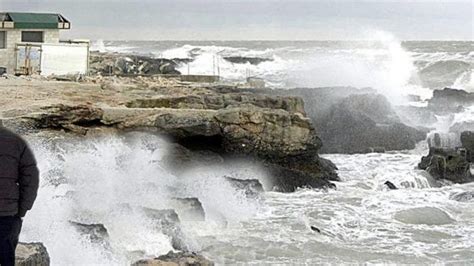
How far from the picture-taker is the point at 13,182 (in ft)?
14.1

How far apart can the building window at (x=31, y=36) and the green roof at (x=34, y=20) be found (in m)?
0.21

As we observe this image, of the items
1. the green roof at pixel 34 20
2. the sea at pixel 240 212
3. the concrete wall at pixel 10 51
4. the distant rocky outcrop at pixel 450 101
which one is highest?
the green roof at pixel 34 20

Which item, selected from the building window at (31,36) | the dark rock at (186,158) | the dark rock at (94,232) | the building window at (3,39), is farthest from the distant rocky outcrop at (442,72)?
the dark rock at (94,232)

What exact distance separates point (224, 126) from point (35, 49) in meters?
9.76

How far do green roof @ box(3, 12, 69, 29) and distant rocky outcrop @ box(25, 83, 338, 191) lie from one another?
28.9 feet

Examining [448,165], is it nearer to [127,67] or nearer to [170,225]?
[170,225]

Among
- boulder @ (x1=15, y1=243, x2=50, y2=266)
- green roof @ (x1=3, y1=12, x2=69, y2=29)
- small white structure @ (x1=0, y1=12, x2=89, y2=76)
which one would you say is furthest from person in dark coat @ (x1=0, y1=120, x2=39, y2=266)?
green roof @ (x1=3, y1=12, x2=69, y2=29)

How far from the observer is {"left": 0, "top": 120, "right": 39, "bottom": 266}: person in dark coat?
4262 mm

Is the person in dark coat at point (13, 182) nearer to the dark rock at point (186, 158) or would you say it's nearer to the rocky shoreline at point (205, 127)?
the rocky shoreline at point (205, 127)

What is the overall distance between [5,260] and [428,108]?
18921 millimetres

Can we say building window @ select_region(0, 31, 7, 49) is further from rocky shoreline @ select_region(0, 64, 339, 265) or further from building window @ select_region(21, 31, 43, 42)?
rocky shoreline @ select_region(0, 64, 339, 265)

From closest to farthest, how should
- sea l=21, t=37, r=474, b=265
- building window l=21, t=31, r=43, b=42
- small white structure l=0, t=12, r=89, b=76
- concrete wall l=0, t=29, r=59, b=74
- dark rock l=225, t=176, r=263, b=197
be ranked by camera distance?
sea l=21, t=37, r=474, b=265, dark rock l=225, t=176, r=263, b=197, small white structure l=0, t=12, r=89, b=76, concrete wall l=0, t=29, r=59, b=74, building window l=21, t=31, r=43, b=42

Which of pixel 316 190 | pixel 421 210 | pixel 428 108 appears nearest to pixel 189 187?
pixel 316 190

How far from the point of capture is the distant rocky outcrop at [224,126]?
12.6 meters
